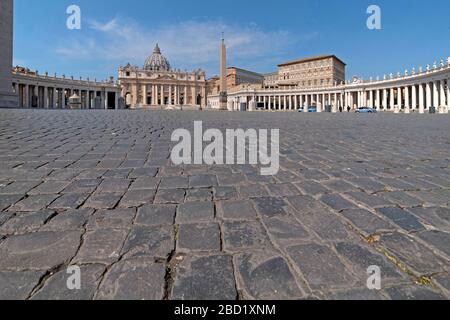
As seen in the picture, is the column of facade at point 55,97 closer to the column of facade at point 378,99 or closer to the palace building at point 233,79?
the palace building at point 233,79

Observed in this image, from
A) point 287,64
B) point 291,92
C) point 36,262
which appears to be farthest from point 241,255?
point 287,64

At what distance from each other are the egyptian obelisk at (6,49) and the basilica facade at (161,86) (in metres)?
58.9

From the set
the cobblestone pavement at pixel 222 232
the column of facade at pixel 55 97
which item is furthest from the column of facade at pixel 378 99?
the column of facade at pixel 55 97

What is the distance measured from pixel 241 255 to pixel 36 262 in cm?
112

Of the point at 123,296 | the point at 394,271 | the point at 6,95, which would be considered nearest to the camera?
the point at 123,296

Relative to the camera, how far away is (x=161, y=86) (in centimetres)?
8862

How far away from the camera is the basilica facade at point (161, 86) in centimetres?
8588

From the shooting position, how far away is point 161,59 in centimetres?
10156

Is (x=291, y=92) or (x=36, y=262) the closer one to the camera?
(x=36, y=262)

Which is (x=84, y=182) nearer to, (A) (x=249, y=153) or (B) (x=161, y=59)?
(A) (x=249, y=153)

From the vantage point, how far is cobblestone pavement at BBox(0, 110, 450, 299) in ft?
4.62

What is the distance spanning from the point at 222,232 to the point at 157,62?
10640 cm

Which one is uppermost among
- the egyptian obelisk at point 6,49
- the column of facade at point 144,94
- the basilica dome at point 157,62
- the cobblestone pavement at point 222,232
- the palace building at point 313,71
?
the basilica dome at point 157,62

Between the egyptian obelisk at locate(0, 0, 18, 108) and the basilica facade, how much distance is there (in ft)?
193
